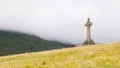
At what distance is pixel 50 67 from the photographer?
3112 cm

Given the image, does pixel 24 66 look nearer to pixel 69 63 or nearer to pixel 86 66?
pixel 69 63

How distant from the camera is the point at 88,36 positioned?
72062mm

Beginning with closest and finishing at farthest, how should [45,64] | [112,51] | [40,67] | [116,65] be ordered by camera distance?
[116,65] → [40,67] → [45,64] → [112,51]

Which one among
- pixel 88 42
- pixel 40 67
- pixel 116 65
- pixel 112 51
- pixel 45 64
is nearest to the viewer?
pixel 116 65

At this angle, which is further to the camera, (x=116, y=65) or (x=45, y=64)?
(x=45, y=64)

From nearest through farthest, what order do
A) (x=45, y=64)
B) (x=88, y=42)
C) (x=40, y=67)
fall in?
(x=40, y=67) < (x=45, y=64) < (x=88, y=42)

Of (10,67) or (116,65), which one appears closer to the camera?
(116,65)

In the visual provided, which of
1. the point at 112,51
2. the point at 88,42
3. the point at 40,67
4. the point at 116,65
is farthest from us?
the point at 88,42

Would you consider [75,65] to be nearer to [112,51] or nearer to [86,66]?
[86,66]

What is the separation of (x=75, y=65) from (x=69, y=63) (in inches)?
73.7

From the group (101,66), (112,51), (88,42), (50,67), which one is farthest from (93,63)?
(88,42)

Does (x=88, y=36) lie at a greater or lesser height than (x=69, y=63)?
greater

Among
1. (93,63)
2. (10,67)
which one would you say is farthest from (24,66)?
(93,63)

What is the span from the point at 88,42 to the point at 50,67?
41.3 meters
